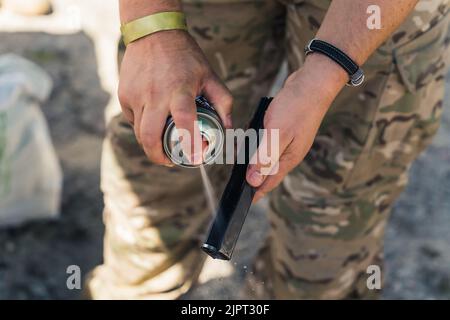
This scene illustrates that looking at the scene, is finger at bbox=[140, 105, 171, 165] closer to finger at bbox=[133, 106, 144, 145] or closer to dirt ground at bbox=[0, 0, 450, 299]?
finger at bbox=[133, 106, 144, 145]

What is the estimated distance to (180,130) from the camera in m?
1.02

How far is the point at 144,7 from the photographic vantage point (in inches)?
45.7

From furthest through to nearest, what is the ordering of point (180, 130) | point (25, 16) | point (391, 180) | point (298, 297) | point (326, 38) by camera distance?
point (25, 16) < point (298, 297) < point (391, 180) < point (326, 38) < point (180, 130)

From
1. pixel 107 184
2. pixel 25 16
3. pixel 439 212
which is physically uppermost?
pixel 25 16

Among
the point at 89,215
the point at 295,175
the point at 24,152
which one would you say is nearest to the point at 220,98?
the point at 295,175

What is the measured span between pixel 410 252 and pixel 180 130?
4.43 ft

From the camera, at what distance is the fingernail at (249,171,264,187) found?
1088 millimetres

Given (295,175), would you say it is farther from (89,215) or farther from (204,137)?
(89,215)

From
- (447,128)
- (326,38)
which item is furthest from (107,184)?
(447,128)

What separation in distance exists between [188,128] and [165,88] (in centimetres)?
10

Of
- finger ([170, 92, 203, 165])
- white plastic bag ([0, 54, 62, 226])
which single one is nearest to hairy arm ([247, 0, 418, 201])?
finger ([170, 92, 203, 165])

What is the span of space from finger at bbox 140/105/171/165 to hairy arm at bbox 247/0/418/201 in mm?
162
